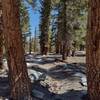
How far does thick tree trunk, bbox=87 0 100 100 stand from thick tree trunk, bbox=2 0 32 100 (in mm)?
2581

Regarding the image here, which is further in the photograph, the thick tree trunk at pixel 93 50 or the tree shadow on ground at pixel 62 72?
the tree shadow on ground at pixel 62 72

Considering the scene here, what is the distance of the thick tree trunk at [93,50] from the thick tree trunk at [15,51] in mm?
2581

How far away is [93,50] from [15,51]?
303 centimetres

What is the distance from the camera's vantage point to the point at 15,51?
11641mm

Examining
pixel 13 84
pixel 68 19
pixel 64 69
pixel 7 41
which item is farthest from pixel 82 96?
pixel 68 19

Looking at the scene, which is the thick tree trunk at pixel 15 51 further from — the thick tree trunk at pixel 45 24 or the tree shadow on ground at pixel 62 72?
the thick tree trunk at pixel 45 24

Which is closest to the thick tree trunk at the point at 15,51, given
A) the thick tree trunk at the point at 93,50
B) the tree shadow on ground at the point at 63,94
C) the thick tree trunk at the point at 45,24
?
the tree shadow on ground at the point at 63,94

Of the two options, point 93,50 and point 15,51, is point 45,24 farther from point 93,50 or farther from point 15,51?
point 93,50

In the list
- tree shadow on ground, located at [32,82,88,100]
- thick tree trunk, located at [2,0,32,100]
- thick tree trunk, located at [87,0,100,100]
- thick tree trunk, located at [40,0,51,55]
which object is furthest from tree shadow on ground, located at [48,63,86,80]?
thick tree trunk, located at [40,0,51,55]

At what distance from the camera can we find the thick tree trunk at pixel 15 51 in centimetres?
1139

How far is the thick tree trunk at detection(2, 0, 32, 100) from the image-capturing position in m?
11.4

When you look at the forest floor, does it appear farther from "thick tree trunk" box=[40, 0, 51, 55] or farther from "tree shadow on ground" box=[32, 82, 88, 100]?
Answer: "thick tree trunk" box=[40, 0, 51, 55]

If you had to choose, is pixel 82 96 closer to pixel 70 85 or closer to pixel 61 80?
pixel 70 85

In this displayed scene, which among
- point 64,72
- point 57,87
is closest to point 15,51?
point 57,87
